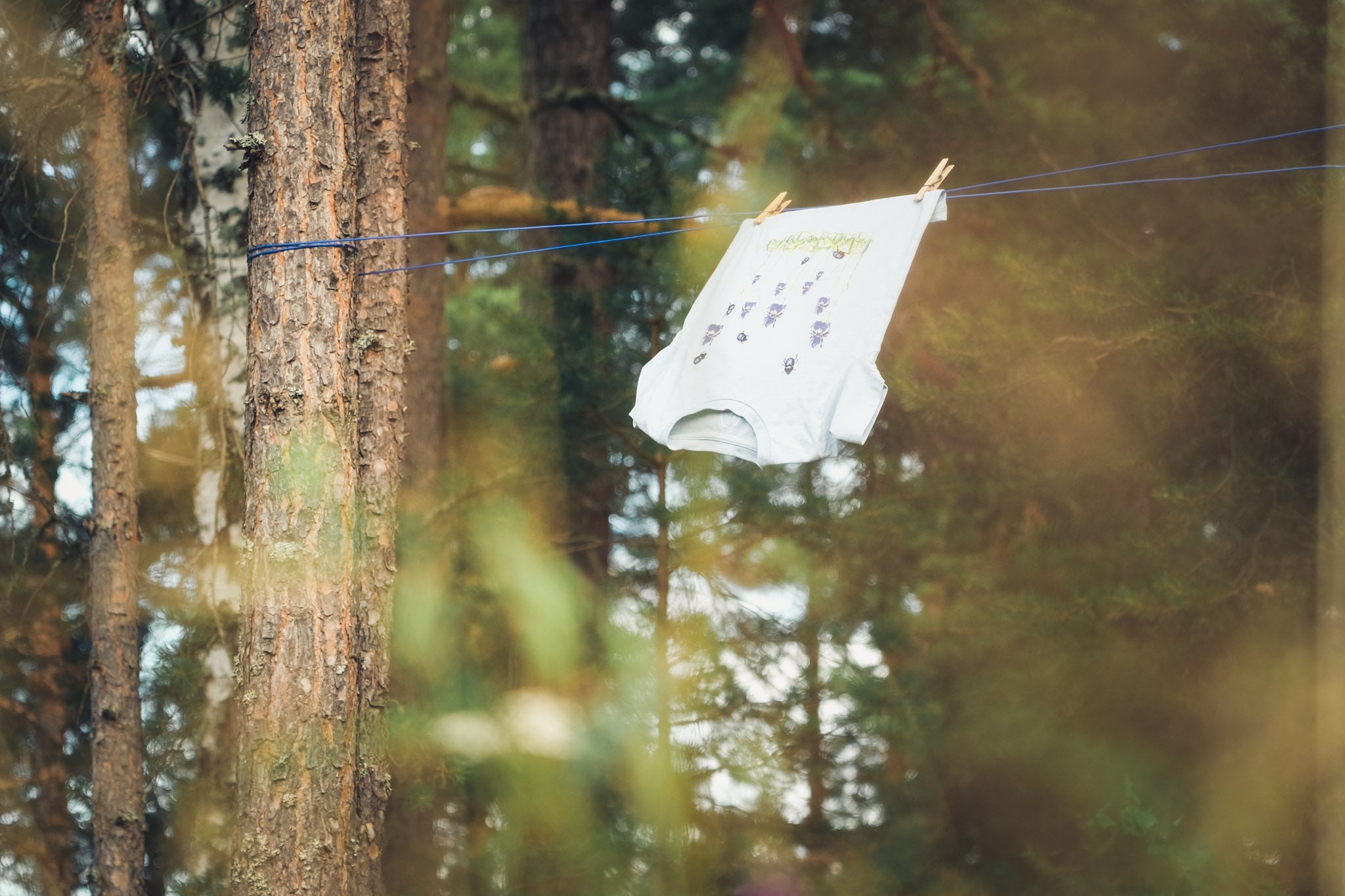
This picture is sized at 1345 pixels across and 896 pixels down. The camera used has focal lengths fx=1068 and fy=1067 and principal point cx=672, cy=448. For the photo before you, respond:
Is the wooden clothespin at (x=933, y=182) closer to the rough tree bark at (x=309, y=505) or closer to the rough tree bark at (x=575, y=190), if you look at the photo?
the rough tree bark at (x=309, y=505)

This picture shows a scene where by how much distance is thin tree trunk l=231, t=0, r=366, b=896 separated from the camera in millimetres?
2512

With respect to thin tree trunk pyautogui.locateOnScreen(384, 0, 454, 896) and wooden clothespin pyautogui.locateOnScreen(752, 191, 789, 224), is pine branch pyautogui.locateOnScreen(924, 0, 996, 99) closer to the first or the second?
thin tree trunk pyautogui.locateOnScreen(384, 0, 454, 896)

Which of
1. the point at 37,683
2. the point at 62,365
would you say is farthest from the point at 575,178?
the point at 37,683

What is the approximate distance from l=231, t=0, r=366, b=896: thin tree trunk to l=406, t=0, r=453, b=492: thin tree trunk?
248 centimetres

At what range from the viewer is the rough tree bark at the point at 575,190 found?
493 cm

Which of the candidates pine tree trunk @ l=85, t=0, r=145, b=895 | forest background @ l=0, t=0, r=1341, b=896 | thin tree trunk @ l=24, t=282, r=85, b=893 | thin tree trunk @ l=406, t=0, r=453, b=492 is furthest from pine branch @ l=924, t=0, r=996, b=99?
thin tree trunk @ l=24, t=282, r=85, b=893

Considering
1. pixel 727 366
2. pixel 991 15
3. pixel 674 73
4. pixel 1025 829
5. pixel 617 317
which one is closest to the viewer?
pixel 727 366

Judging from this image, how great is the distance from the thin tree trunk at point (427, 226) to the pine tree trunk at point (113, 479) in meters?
1.63

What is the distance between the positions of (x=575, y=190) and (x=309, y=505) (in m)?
4.01

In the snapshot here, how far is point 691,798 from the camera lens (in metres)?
4.61

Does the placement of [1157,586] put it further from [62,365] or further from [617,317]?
[62,365]

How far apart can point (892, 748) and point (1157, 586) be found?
4.81 ft

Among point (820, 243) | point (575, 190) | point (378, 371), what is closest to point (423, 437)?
point (575, 190)

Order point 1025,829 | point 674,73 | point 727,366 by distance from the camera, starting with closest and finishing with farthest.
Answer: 1. point 727,366
2. point 1025,829
3. point 674,73
